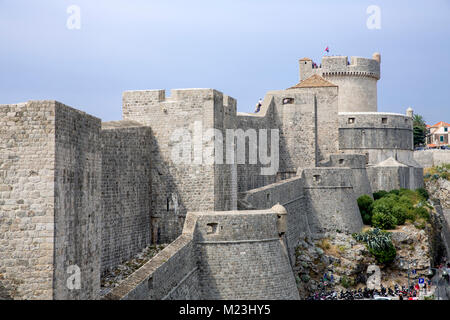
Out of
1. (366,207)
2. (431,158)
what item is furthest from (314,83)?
(431,158)

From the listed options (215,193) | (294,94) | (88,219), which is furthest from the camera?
(294,94)

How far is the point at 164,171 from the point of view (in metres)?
21.1

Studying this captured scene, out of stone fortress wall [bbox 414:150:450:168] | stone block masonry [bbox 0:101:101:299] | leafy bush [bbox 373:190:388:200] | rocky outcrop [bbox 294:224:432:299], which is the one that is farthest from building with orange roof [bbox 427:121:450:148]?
stone block masonry [bbox 0:101:101:299]

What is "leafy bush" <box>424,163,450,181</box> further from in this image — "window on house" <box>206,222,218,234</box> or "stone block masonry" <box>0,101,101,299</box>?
"stone block masonry" <box>0,101,101,299</box>

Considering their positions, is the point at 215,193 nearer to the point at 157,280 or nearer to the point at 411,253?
the point at 157,280

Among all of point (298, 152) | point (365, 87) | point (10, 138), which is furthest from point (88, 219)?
point (365, 87)

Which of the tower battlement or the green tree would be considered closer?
the tower battlement

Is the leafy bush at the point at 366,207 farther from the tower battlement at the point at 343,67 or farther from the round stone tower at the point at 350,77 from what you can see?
the tower battlement at the point at 343,67

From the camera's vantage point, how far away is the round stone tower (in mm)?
41875

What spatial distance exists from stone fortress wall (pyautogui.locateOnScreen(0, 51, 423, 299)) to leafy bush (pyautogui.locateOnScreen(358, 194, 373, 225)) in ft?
2.64
